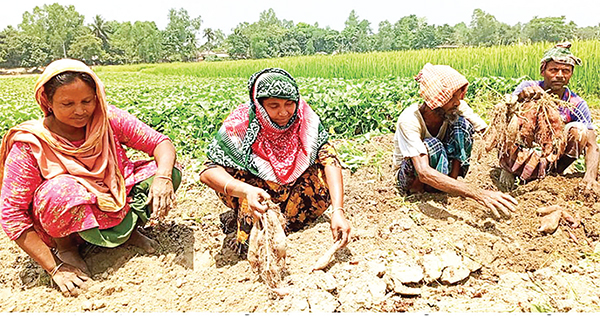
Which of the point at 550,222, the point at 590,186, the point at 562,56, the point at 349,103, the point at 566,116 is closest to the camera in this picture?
the point at 550,222

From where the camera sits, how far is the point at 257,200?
1.93 metres

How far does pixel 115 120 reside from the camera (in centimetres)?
226

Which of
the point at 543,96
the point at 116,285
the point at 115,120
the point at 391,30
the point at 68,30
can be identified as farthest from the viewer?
the point at 391,30

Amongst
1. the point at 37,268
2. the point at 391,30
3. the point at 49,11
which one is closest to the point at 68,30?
the point at 49,11

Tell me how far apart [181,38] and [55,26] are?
23219mm

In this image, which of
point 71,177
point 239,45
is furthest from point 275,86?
point 239,45

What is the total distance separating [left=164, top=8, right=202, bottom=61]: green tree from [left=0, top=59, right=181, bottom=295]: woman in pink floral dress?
8167cm

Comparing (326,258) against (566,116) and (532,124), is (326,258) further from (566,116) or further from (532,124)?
(566,116)

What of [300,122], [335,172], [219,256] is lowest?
[219,256]

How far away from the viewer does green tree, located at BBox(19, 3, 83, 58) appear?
76750 millimetres

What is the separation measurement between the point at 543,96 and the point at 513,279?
1.38 m

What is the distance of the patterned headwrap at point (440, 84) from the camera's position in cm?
242

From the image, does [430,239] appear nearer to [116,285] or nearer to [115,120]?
[116,285]

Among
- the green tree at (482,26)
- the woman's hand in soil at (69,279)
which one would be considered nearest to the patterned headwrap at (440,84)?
the woman's hand in soil at (69,279)
